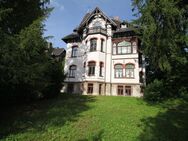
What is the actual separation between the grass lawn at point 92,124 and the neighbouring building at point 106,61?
12.6 metres

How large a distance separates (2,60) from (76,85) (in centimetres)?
2206

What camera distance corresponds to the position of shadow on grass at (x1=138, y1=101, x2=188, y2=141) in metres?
10.6

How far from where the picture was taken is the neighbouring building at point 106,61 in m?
29.0

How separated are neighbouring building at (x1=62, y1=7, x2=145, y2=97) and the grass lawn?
495 inches

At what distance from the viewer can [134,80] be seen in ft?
93.8

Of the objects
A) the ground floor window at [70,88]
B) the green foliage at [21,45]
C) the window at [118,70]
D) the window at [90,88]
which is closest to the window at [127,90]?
the window at [118,70]

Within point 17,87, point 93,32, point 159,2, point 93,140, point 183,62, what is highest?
point 93,32

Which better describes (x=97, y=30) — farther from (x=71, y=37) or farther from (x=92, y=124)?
(x=92, y=124)

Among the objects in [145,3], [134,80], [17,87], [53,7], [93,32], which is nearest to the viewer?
[53,7]

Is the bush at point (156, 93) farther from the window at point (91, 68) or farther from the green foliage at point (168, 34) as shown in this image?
the window at point (91, 68)

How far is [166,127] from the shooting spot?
39.4ft

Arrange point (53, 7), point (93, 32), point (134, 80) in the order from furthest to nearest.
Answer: point (93, 32) → point (134, 80) → point (53, 7)

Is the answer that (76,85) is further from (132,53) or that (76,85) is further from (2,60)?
(2,60)

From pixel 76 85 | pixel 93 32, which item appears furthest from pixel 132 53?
pixel 76 85
